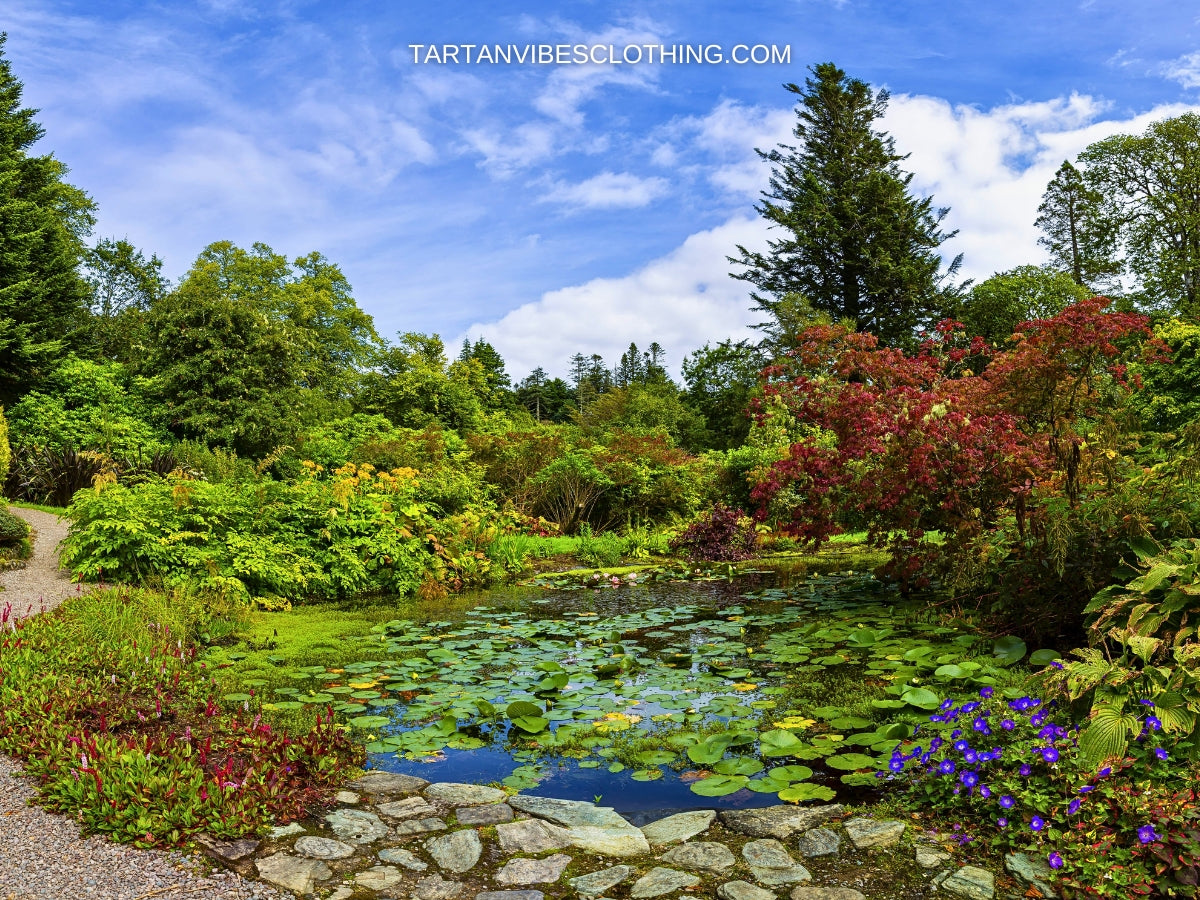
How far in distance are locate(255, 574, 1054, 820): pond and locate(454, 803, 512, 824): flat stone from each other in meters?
0.30

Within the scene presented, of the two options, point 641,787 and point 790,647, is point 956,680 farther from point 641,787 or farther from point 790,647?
point 641,787

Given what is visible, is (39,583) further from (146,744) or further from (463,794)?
(463,794)

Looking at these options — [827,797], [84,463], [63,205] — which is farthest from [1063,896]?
[63,205]

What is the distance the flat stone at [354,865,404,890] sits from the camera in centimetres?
242

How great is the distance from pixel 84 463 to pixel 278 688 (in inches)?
387

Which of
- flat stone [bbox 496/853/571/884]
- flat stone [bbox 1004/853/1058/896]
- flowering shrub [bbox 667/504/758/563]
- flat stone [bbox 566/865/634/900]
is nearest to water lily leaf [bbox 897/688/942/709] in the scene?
flat stone [bbox 1004/853/1058/896]

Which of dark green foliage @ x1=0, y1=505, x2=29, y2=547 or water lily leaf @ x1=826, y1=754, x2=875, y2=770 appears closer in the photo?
water lily leaf @ x1=826, y1=754, x2=875, y2=770

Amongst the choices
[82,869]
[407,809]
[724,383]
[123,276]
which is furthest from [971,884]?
[123,276]

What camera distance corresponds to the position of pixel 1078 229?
1081 inches

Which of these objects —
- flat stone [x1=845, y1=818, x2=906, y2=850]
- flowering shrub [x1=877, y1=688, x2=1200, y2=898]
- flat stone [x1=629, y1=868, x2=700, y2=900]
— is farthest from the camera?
flat stone [x1=845, y1=818, x2=906, y2=850]

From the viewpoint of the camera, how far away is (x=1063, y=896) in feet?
7.32

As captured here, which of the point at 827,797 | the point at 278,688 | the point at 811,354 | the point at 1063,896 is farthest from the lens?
the point at 811,354

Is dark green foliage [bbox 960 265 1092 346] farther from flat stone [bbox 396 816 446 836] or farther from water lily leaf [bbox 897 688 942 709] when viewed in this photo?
flat stone [bbox 396 816 446 836]

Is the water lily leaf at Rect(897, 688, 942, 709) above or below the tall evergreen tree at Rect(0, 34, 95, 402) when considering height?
below
